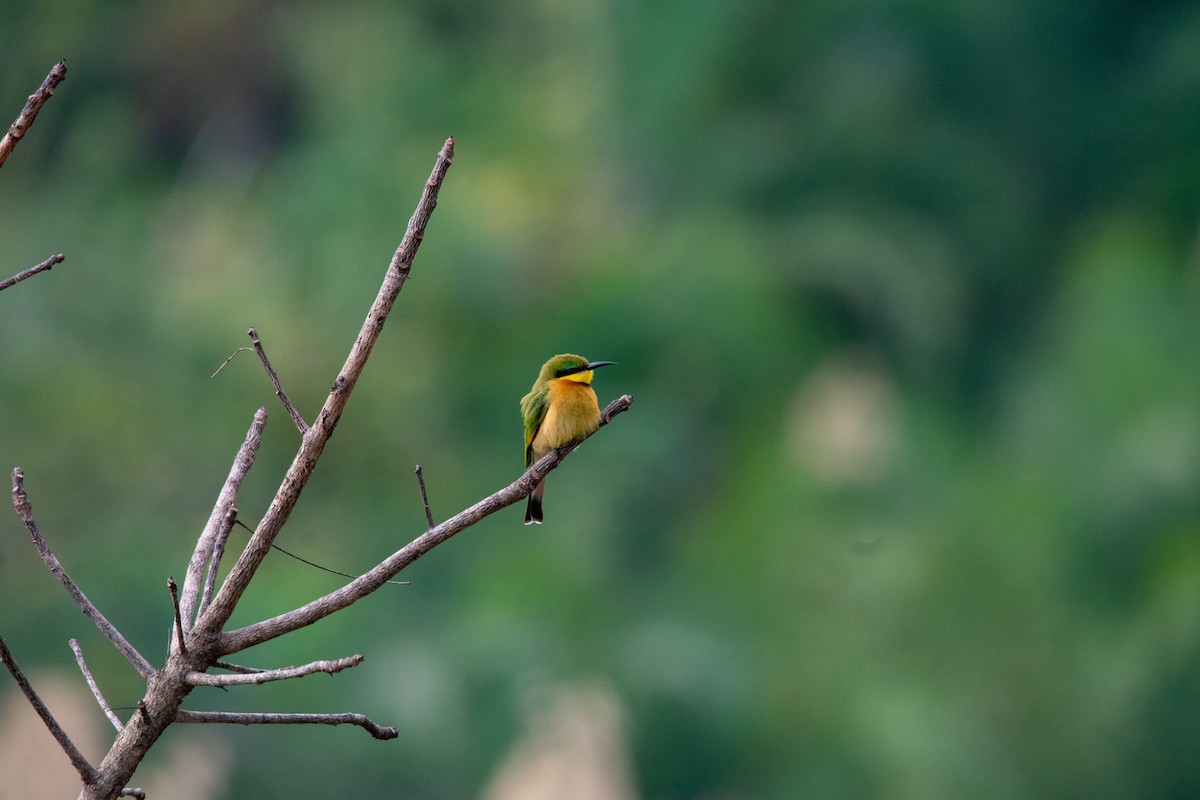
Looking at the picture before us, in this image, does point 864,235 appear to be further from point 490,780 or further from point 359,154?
point 490,780

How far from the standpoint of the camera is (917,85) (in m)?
12.1

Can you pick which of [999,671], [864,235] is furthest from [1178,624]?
[864,235]

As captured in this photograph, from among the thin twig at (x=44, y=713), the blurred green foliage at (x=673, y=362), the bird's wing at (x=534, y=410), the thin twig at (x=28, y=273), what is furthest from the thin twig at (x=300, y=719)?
the blurred green foliage at (x=673, y=362)

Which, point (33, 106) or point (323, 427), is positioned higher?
point (33, 106)

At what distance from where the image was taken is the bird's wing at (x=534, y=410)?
2.92m

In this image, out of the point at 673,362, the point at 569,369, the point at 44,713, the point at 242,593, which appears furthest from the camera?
the point at 673,362

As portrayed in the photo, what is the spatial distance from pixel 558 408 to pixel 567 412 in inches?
1.1

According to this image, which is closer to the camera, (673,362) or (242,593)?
(242,593)

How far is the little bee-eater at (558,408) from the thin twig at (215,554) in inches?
50.4

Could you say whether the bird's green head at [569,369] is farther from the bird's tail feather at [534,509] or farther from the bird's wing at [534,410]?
the bird's tail feather at [534,509]

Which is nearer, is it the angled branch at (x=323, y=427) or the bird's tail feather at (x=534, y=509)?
the angled branch at (x=323, y=427)

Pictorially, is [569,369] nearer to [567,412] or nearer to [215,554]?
[567,412]

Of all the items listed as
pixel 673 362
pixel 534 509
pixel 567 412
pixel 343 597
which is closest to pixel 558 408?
pixel 567 412

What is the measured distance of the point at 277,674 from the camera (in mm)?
1221
